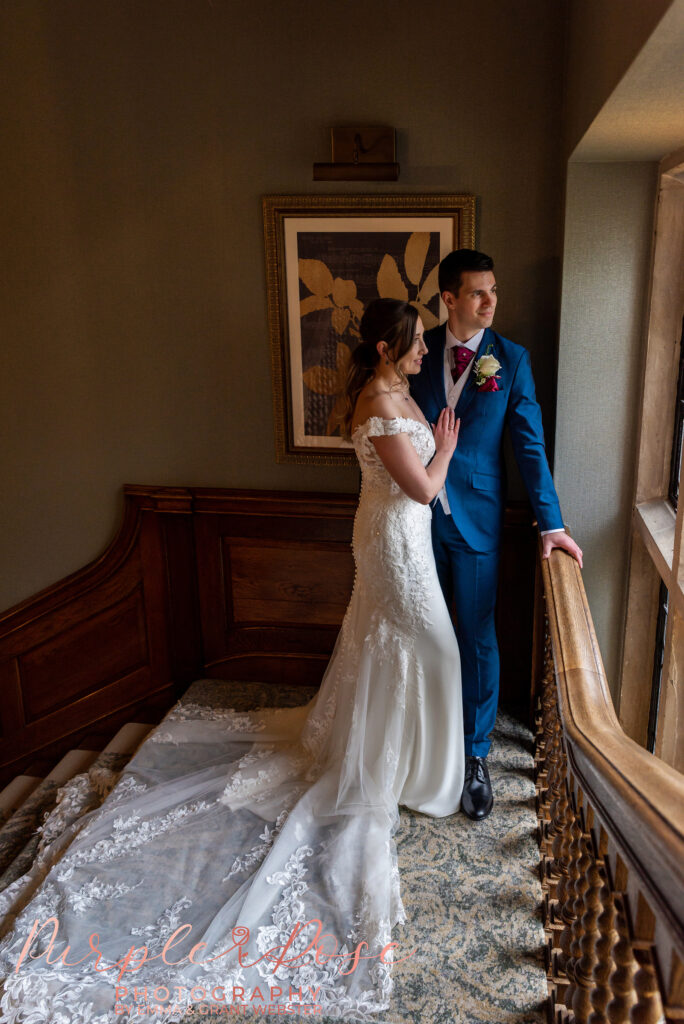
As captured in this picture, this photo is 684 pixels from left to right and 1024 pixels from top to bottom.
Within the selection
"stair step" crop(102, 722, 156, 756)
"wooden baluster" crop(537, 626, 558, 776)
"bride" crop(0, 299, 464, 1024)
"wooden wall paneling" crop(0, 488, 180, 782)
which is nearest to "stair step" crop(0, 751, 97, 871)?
"stair step" crop(102, 722, 156, 756)

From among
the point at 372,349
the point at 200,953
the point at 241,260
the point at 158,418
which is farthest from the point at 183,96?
the point at 200,953

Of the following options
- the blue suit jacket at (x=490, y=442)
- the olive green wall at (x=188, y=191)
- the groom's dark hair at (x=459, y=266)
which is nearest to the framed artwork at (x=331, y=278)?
the olive green wall at (x=188, y=191)

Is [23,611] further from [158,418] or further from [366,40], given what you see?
[366,40]

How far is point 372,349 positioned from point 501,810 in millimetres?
1628

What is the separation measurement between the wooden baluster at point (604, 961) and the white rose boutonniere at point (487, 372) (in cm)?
182

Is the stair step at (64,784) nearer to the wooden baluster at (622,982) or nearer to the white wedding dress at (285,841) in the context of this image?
the white wedding dress at (285,841)

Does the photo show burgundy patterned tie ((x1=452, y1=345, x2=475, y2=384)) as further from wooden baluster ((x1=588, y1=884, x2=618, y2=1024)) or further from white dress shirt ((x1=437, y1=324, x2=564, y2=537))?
wooden baluster ((x1=588, y1=884, x2=618, y2=1024))

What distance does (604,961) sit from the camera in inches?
49.4

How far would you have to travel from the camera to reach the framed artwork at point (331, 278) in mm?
3408

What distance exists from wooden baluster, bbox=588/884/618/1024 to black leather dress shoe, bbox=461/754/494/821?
1.51 metres

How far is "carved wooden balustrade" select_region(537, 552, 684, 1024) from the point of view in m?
1.02

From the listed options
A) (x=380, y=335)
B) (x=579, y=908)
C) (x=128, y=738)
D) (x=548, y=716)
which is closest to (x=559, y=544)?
(x=548, y=716)

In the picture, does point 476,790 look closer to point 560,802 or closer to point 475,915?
point 475,915

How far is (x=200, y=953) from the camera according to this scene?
2254mm
